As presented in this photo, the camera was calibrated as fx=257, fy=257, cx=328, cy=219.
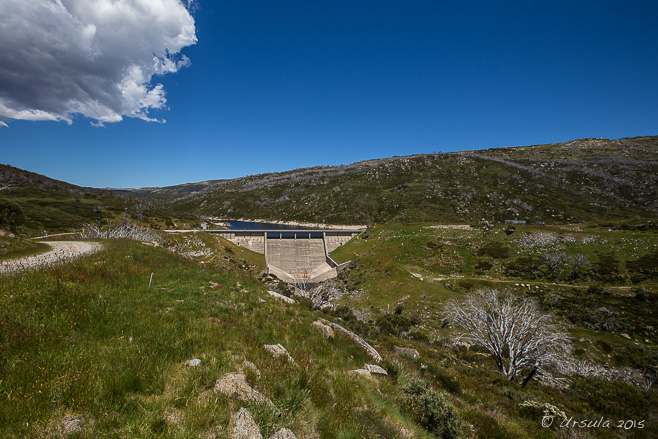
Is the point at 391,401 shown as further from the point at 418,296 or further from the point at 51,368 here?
the point at 418,296

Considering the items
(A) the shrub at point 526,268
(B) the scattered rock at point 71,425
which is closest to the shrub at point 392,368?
(B) the scattered rock at point 71,425

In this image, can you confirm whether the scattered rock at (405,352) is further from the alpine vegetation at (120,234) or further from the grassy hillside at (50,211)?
the grassy hillside at (50,211)

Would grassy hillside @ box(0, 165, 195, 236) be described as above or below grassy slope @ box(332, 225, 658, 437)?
above

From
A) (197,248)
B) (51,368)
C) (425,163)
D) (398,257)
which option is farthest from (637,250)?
(425,163)

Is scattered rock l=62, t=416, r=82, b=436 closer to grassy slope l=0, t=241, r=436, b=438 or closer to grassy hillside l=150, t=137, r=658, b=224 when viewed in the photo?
grassy slope l=0, t=241, r=436, b=438

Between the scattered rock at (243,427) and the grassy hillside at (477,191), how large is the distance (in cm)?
11120

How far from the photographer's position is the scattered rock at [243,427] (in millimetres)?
3476

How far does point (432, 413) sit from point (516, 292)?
121 feet

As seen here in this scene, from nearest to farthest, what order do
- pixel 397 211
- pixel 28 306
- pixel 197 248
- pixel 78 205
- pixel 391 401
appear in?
pixel 28 306 < pixel 391 401 < pixel 197 248 < pixel 78 205 < pixel 397 211

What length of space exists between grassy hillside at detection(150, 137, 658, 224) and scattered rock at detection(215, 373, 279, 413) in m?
111

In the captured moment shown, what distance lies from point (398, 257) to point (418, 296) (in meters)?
16.1

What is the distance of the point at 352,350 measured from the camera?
30.1ft

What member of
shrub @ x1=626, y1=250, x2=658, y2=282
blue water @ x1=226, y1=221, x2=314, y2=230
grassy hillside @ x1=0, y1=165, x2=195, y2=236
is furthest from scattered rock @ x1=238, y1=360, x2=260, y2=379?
blue water @ x1=226, y1=221, x2=314, y2=230

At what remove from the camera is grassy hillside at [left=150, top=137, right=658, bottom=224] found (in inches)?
4252
